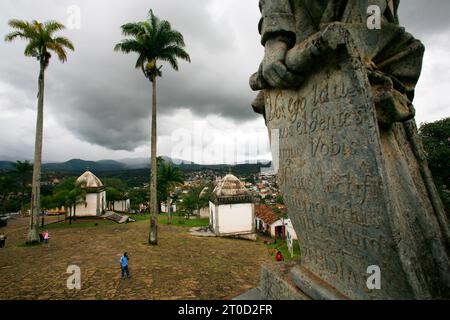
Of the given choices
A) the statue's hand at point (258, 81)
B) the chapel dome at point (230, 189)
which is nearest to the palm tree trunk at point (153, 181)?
the chapel dome at point (230, 189)

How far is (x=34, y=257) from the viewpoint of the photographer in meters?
10.3

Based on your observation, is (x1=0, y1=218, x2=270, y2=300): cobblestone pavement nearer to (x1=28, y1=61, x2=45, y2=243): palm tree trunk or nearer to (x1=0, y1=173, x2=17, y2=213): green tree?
(x1=28, y1=61, x2=45, y2=243): palm tree trunk

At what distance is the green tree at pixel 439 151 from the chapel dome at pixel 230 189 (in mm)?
11708

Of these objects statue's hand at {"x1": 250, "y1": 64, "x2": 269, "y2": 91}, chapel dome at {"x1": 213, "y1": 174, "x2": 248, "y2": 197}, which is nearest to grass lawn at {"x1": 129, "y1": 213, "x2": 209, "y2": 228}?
chapel dome at {"x1": 213, "y1": 174, "x2": 248, "y2": 197}

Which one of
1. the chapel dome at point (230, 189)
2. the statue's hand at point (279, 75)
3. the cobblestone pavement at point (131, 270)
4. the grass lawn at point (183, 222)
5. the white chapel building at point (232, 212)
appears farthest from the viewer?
the grass lawn at point (183, 222)

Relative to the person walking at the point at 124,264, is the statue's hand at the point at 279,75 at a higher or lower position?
→ higher

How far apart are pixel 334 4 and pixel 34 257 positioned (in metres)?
12.9

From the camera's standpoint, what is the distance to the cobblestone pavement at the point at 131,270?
21.5 feet

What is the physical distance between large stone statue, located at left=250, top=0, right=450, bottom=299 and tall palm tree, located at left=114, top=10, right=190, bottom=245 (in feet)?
Result: 35.8

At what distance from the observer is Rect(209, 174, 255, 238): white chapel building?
755 inches

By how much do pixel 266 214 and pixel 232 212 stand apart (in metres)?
6.49

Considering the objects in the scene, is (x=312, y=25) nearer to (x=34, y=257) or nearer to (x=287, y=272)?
(x=287, y=272)

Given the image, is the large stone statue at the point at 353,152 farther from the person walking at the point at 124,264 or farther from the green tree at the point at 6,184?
the green tree at the point at 6,184
